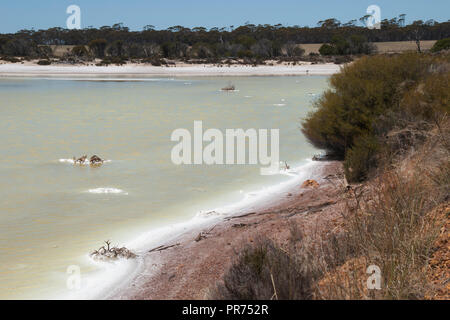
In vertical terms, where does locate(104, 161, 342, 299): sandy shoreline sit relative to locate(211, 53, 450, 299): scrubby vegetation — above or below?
below

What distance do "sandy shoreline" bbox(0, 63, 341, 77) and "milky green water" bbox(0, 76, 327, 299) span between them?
3102 centimetres

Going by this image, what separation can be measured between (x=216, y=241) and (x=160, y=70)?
48.9 metres

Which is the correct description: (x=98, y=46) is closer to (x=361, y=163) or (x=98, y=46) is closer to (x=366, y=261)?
(x=361, y=163)

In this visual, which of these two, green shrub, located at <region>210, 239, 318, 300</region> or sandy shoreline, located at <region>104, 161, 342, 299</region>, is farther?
sandy shoreline, located at <region>104, 161, 342, 299</region>

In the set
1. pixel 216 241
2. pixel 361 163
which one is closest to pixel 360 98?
pixel 361 163

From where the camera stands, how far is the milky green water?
20.1 feet

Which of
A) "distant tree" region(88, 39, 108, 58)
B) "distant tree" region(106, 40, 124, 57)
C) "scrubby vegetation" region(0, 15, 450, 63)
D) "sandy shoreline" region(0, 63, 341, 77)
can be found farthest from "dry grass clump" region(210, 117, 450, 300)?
"distant tree" region(88, 39, 108, 58)

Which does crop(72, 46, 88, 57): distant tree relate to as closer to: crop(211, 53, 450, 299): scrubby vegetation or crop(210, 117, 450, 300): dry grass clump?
crop(211, 53, 450, 299): scrubby vegetation

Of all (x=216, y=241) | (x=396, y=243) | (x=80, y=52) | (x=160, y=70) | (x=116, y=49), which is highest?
(x=116, y=49)

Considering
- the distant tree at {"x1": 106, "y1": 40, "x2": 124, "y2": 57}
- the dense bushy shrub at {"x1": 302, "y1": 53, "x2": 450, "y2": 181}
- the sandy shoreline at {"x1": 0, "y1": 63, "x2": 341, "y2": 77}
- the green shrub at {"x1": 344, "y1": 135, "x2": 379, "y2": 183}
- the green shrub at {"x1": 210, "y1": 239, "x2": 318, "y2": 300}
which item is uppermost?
the distant tree at {"x1": 106, "y1": 40, "x2": 124, "y2": 57}

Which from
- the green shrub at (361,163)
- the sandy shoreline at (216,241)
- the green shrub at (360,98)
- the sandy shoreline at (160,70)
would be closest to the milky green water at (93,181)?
the sandy shoreline at (216,241)

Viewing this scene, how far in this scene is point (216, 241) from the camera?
6.04m

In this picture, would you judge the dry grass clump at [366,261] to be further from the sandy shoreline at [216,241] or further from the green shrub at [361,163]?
the green shrub at [361,163]

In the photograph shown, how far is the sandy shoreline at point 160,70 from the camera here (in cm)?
5088
